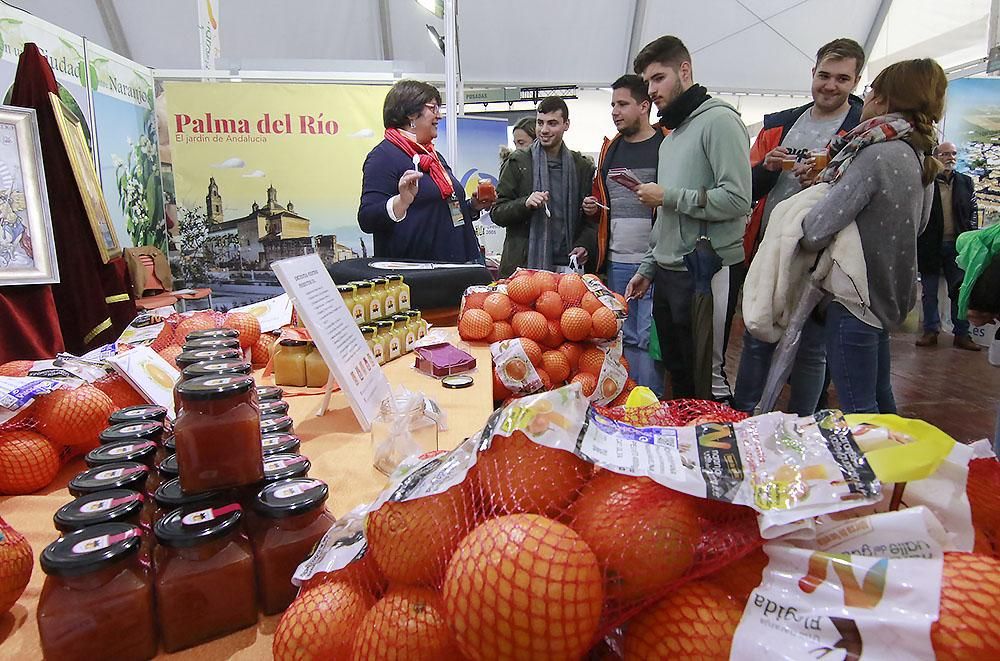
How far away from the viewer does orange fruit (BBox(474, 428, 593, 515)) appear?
0.55 m

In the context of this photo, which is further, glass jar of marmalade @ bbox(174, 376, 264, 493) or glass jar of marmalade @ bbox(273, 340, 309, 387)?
glass jar of marmalade @ bbox(273, 340, 309, 387)

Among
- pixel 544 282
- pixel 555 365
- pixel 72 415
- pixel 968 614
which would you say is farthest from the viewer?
pixel 544 282

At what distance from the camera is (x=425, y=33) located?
327 inches

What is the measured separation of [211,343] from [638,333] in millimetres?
2670

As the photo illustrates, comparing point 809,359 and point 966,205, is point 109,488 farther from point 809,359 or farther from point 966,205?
point 966,205

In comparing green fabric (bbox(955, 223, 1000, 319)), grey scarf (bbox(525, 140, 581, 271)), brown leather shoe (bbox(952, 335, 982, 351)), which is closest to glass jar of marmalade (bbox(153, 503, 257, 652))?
green fabric (bbox(955, 223, 1000, 319))

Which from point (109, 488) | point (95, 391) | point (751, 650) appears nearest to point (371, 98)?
point (95, 391)

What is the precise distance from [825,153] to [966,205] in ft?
11.9

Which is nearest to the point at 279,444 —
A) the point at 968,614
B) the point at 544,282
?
the point at 968,614

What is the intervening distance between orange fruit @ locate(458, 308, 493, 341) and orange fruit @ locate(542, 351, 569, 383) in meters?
0.22

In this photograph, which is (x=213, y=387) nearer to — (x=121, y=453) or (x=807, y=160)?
Answer: (x=121, y=453)

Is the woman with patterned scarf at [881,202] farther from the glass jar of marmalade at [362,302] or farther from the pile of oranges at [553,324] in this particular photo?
the glass jar of marmalade at [362,302]

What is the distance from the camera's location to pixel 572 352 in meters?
2.12

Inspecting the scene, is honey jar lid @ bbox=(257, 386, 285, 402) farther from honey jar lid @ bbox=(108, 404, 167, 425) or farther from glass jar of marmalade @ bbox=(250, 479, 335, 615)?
glass jar of marmalade @ bbox=(250, 479, 335, 615)
